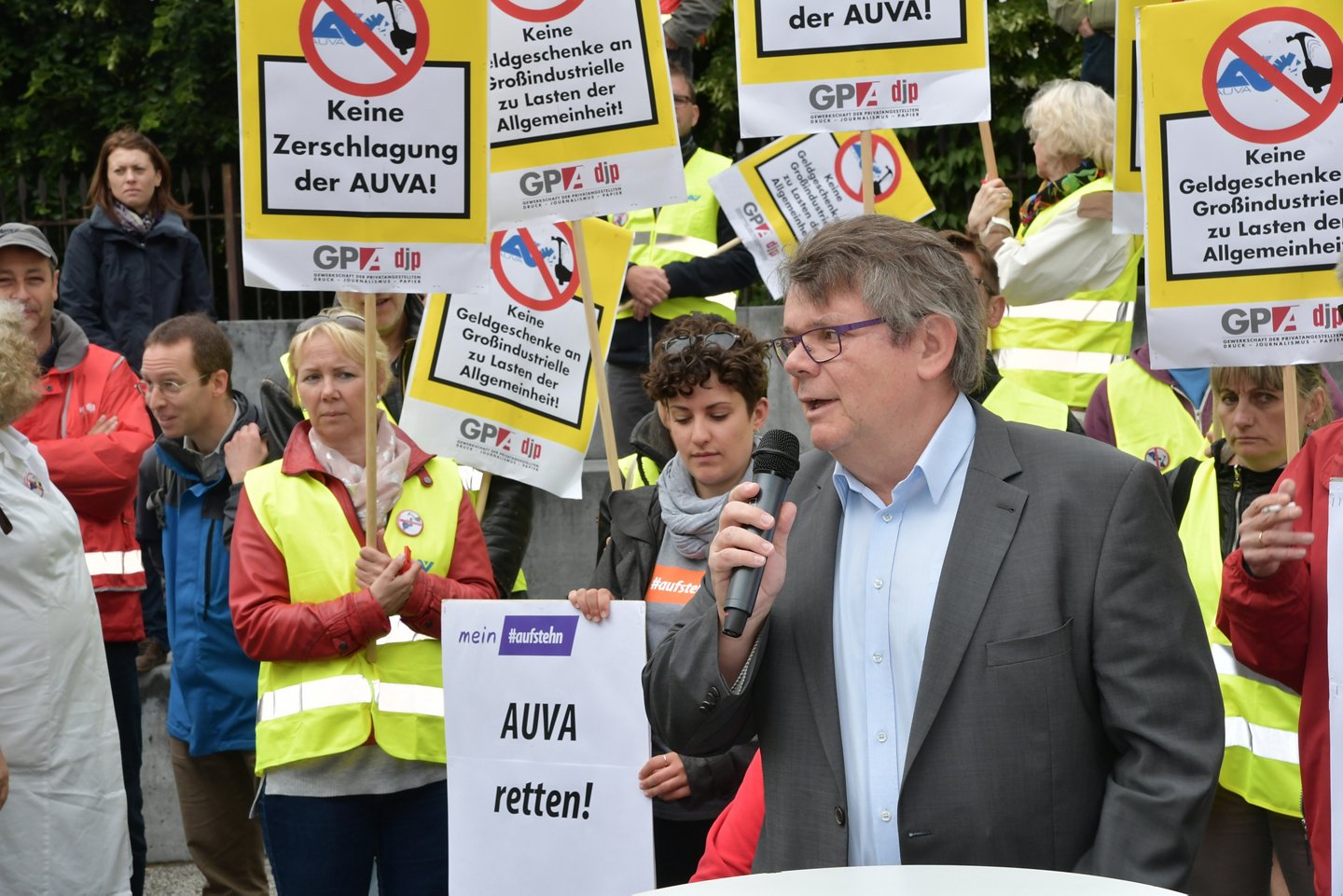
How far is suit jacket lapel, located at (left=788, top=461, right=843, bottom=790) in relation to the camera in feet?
9.98

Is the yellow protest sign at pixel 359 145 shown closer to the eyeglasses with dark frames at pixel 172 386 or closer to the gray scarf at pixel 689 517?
the gray scarf at pixel 689 517

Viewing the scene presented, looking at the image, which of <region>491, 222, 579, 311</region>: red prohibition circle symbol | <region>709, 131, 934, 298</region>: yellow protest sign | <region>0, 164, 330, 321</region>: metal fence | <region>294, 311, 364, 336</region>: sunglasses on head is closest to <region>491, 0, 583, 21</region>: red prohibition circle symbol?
<region>491, 222, 579, 311</region>: red prohibition circle symbol

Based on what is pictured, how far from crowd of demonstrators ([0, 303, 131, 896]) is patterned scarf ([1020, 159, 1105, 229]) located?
4.04 meters

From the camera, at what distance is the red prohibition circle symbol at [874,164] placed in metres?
6.93

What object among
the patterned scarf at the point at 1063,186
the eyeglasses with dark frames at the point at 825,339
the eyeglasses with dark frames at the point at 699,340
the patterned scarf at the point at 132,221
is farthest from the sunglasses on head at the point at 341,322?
the patterned scarf at the point at 132,221

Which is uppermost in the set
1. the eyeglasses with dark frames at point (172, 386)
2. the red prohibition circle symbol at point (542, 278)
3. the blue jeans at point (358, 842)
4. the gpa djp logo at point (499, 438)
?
the red prohibition circle symbol at point (542, 278)

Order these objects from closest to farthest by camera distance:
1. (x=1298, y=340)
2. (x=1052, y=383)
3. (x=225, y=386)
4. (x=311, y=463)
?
1. (x=1298, y=340)
2. (x=311, y=463)
3. (x=225, y=386)
4. (x=1052, y=383)

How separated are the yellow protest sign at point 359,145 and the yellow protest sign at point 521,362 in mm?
571

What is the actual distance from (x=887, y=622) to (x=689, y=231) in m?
4.85

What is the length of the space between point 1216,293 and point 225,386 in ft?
11.7

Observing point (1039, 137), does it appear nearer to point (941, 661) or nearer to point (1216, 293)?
point (1216, 293)

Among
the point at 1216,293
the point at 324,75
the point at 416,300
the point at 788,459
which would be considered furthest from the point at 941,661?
the point at 416,300

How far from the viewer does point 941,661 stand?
2918 mm

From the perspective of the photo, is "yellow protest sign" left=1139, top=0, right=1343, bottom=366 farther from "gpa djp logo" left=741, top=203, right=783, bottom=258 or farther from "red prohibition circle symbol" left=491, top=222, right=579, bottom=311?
"gpa djp logo" left=741, top=203, right=783, bottom=258
